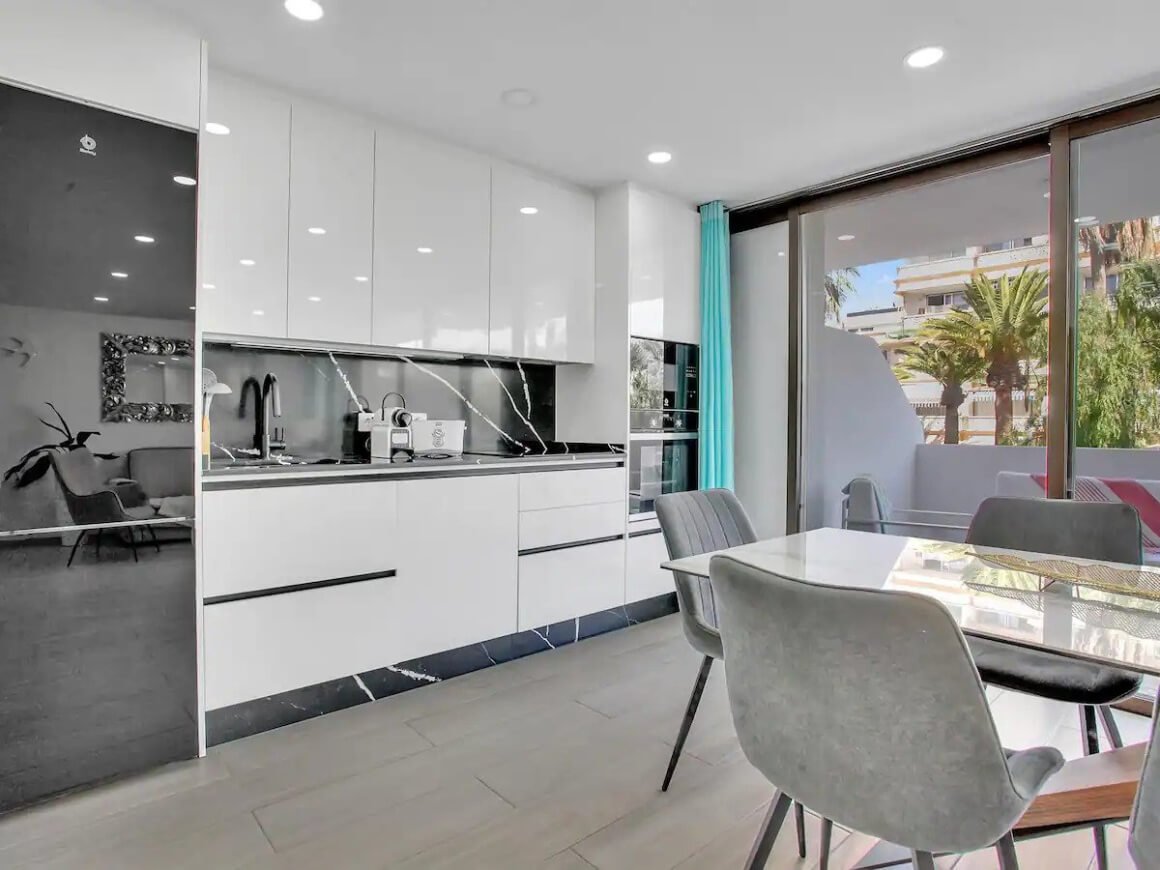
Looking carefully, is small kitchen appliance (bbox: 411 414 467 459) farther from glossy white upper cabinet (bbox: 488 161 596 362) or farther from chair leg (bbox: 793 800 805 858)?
chair leg (bbox: 793 800 805 858)

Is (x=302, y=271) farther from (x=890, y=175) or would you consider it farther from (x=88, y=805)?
(x=890, y=175)

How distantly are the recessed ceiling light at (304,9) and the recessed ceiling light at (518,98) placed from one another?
78 centimetres

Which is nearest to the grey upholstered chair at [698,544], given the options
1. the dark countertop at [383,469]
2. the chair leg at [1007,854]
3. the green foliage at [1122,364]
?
the chair leg at [1007,854]

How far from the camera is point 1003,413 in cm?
319

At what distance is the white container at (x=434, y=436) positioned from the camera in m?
3.26

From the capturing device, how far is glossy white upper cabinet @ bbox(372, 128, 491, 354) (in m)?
2.99

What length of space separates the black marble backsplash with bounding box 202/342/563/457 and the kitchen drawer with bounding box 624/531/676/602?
79 cm

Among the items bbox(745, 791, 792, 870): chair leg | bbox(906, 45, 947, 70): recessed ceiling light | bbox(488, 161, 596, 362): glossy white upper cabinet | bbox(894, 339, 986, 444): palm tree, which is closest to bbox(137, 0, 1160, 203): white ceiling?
bbox(906, 45, 947, 70): recessed ceiling light

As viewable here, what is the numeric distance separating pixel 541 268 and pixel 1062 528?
2.62 metres

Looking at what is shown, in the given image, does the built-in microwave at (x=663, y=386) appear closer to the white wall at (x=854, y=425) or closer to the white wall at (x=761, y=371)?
the white wall at (x=761, y=371)

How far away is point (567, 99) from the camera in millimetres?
2756

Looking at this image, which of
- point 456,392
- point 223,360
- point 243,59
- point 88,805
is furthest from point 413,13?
point 88,805

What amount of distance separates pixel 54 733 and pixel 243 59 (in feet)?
7.79

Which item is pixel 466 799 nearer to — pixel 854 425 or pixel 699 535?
pixel 699 535
